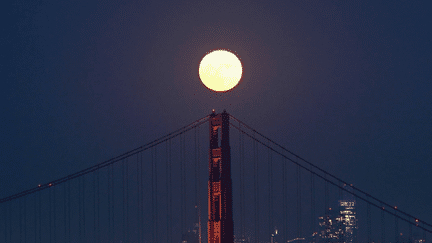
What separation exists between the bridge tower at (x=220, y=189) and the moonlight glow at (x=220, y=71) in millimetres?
1339

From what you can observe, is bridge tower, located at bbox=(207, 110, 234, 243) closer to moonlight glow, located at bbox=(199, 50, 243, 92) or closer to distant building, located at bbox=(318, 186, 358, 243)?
moonlight glow, located at bbox=(199, 50, 243, 92)

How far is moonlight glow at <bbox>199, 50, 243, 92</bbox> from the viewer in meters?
29.7

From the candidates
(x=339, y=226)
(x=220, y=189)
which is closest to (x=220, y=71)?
(x=220, y=189)

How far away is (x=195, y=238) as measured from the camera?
11444cm

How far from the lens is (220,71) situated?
29.8 metres

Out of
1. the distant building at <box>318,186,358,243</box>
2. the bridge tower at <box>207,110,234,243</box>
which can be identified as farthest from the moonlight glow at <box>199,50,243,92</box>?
the distant building at <box>318,186,358,243</box>

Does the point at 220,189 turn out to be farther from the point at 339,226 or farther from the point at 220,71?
the point at 339,226

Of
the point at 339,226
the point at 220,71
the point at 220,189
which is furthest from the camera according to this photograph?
the point at 339,226

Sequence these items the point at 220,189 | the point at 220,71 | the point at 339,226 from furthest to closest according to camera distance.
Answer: the point at 339,226, the point at 220,71, the point at 220,189

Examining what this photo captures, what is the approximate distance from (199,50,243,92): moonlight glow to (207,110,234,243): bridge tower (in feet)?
4.39

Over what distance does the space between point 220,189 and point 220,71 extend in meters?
5.35

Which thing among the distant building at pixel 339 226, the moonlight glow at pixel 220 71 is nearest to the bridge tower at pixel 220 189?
the moonlight glow at pixel 220 71

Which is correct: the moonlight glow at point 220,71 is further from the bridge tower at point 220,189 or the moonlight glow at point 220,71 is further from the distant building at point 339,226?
the distant building at point 339,226

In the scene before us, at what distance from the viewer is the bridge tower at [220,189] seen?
28047 millimetres
